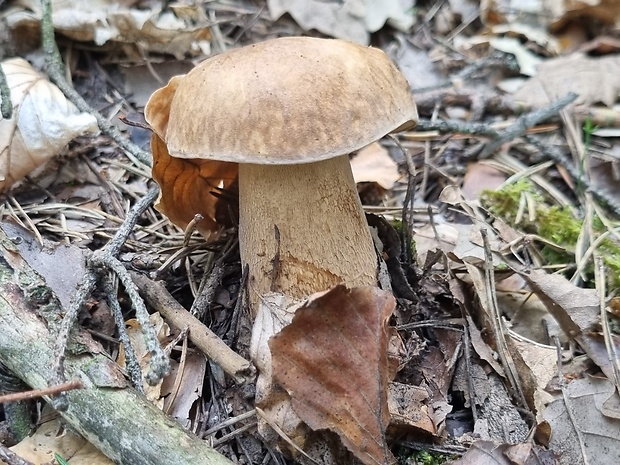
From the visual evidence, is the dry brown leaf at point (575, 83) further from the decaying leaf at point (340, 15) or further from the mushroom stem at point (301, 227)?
the mushroom stem at point (301, 227)

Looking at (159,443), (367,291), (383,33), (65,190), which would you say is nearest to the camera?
(159,443)

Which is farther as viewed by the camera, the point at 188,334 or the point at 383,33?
the point at 383,33

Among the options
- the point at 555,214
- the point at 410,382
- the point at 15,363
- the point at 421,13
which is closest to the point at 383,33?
the point at 421,13

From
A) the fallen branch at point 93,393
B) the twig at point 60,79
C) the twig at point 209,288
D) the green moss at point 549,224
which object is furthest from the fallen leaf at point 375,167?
the fallen branch at point 93,393

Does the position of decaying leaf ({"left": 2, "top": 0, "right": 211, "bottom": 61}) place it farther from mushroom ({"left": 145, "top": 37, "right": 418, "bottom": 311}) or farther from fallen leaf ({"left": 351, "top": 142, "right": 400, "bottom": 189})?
mushroom ({"left": 145, "top": 37, "right": 418, "bottom": 311})

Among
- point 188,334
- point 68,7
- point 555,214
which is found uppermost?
point 68,7

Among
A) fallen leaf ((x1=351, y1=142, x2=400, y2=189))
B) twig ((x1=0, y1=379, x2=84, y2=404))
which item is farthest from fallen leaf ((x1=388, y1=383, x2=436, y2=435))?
fallen leaf ((x1=351, y1=142, x2=400, y2=189))

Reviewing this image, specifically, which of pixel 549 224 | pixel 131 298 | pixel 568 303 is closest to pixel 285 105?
pixel 131 298

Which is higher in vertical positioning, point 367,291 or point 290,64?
point 290,64

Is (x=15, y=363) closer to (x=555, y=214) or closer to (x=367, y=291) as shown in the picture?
(x=367, y=291)
